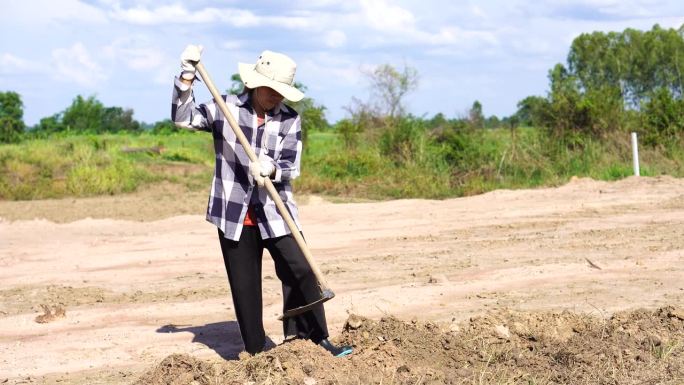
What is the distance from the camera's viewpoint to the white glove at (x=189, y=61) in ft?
17.7

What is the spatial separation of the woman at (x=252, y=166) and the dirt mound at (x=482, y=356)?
344mm

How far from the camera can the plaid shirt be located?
5.53 meters

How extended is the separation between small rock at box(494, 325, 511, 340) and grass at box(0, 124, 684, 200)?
420 inches

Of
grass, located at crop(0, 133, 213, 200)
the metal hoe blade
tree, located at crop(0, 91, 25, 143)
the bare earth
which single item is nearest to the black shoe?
the metal hoe blade

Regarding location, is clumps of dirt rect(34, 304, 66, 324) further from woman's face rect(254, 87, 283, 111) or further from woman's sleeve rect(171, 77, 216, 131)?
woman's face rect(254, 87, 283, 111)

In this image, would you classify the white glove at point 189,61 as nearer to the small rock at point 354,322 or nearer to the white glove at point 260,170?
the white glove at point 260,170

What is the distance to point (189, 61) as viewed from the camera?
541 centimetres

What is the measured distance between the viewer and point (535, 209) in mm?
14125

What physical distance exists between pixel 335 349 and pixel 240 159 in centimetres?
120

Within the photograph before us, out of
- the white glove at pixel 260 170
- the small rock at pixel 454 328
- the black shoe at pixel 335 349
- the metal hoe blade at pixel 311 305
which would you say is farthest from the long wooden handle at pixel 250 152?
the small rock at pixel 454 328

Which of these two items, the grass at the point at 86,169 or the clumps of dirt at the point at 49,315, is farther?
the grass at the point at 86,169

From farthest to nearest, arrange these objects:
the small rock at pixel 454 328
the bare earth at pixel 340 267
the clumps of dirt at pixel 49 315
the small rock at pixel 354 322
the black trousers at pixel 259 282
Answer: the clumps of dirt at pixel 49 315, the bare earth at pixel 340 267, the small rock at pixel 454 328, the small rock at pixel 354 322, the black trousers at pixel 259 282

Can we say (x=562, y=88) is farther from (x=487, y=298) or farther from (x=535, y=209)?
(x=487, y=298)

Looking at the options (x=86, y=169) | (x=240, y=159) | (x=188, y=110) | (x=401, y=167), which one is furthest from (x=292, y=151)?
(x=401, y=167)
